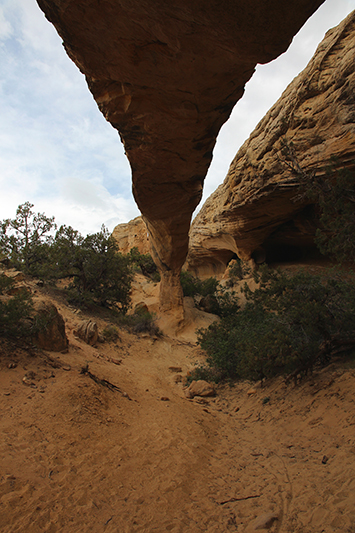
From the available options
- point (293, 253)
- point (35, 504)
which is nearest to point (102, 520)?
point (35, 504)

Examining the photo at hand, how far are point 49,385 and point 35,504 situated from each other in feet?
7.23

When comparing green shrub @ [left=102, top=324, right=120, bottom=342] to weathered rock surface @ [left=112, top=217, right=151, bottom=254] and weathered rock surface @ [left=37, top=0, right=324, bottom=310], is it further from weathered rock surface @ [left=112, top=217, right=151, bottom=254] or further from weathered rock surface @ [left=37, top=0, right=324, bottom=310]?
weathered rock surface @ [left=112, top=217, right=151, bottom=254]

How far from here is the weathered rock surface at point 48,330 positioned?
17.4 ft

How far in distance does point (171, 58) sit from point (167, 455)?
5.18 m

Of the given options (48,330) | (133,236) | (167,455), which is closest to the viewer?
(167,455)

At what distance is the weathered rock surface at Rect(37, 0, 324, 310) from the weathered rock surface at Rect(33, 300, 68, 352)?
4287mm

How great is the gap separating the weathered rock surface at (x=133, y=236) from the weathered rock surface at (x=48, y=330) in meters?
24.0

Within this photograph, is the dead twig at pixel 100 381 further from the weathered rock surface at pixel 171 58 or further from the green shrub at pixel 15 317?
the weathered rock surface at pixel 171 58

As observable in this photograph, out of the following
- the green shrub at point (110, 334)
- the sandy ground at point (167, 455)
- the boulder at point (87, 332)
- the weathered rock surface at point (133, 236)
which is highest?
the weathered rock surface at point (133, 236)

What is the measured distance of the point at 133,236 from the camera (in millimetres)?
31500

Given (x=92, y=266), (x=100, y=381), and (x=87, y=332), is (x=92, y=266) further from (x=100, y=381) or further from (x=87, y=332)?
(x=100, y=381)

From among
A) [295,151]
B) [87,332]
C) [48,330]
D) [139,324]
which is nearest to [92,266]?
[139,324]

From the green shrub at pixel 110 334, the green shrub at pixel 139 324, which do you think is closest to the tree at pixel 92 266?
the green shrub at pixel 139 324

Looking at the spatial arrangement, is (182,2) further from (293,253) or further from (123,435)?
(293,253)
